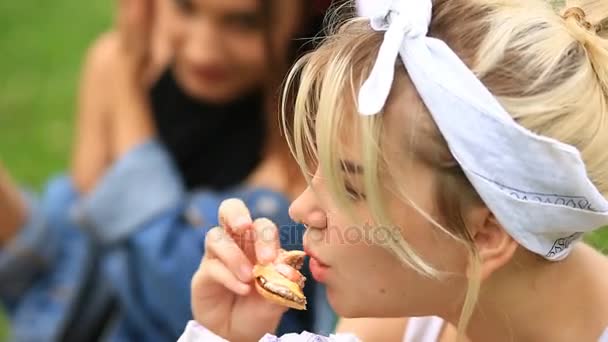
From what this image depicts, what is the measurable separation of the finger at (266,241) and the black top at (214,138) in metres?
0.96

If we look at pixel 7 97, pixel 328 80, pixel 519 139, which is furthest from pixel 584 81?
pixel 7 97

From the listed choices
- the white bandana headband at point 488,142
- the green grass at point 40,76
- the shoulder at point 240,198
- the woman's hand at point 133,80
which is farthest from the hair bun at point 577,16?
the green grass at point 40,76

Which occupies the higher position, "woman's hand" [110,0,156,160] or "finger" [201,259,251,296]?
"finger" [201,259,251,296]

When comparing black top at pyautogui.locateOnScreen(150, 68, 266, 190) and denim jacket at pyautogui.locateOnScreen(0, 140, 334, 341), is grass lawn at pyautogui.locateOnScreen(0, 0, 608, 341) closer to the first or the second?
denim jacket at pyautogui.locateOnScreen(0, 140, 334, 341)

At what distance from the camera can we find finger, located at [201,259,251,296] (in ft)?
3.75

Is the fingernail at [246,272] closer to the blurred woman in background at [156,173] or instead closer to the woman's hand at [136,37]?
the blurred woman in background at [156,173]

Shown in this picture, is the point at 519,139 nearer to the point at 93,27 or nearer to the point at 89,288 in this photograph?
the point at 89,288

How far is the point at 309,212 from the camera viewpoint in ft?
3.45

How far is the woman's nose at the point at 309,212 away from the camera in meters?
1.05

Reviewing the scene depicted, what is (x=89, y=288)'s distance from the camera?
7.13ft

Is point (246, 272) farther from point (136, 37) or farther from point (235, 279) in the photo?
point (136, 37)

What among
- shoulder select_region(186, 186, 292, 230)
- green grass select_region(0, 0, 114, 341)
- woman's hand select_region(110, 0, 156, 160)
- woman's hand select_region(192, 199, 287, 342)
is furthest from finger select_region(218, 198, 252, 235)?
green grass select_region(0, 0, 114, 341)

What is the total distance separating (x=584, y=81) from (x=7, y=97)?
9.83ft

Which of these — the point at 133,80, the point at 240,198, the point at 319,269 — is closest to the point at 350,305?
the point at 319,269
